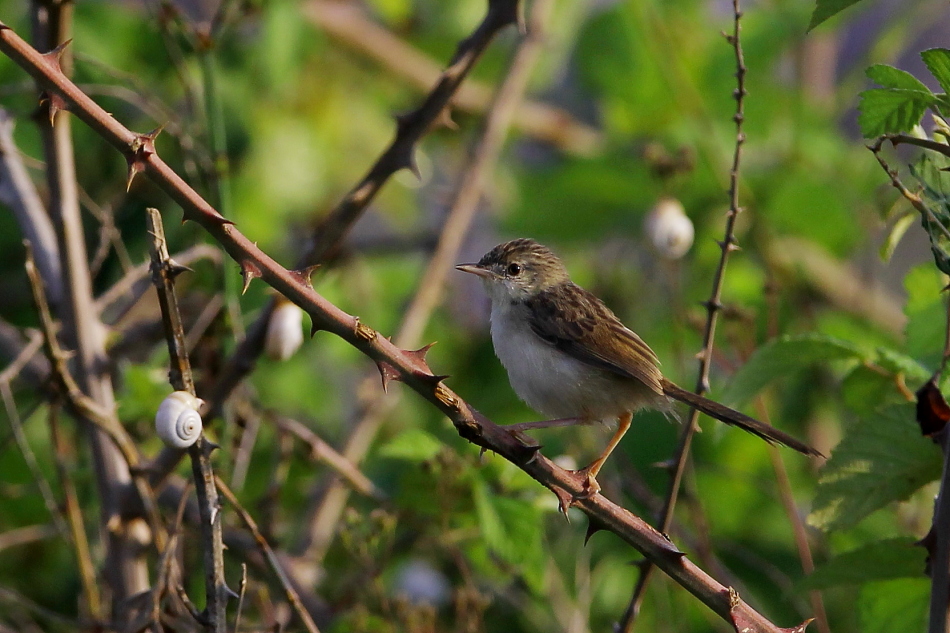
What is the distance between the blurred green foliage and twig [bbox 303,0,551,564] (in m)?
0.14

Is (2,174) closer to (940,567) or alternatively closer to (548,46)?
(940,567)

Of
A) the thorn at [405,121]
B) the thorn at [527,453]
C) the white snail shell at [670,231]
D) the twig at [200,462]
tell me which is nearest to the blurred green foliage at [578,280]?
the white snail shell at [670,231]

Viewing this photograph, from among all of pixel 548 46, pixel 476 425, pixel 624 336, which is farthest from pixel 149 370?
pixel 548 46

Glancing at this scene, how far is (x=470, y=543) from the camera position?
3.53 m

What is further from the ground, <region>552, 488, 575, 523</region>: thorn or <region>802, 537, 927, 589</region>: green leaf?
<region>552, 488, 575, 523</region>: thorn

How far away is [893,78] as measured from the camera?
2014 millimetres

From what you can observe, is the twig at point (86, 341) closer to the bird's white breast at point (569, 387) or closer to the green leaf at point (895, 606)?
the bird's white breast at point (569, 387)

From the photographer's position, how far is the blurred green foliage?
302 centimetres

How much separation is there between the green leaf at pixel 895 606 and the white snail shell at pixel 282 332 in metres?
1.65

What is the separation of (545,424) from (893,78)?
1.24 m

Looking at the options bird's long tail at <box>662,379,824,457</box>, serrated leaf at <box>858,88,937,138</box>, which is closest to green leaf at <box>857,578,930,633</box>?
bird's long tail at <box>662,379,824,457</box>

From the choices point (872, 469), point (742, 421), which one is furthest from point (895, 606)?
point (742, 421)

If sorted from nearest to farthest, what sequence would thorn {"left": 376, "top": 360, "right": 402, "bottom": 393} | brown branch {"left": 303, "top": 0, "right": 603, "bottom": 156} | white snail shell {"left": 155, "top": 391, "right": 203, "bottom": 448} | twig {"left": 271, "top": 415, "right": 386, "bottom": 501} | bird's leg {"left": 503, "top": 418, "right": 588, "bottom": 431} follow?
thorn {"left": 376, "top": 360, "right": 402, "bottom": 393}, white snail shell {"left": 155, "top": 391, "right": 203, "bottom": 448}, bird's leg {"left": 503, "top": 418, "right": 588, "bottom": 431}, twig {"left": 271, "top": 415, "right": 386, "bottom": 501}, brown branch {"left": 303, "top": 0, "right": 603, "bottom": 156}

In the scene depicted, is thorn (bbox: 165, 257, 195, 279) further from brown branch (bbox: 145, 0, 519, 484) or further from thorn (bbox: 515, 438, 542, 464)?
brown branch (bbox: 145, 0, 519, 484)
